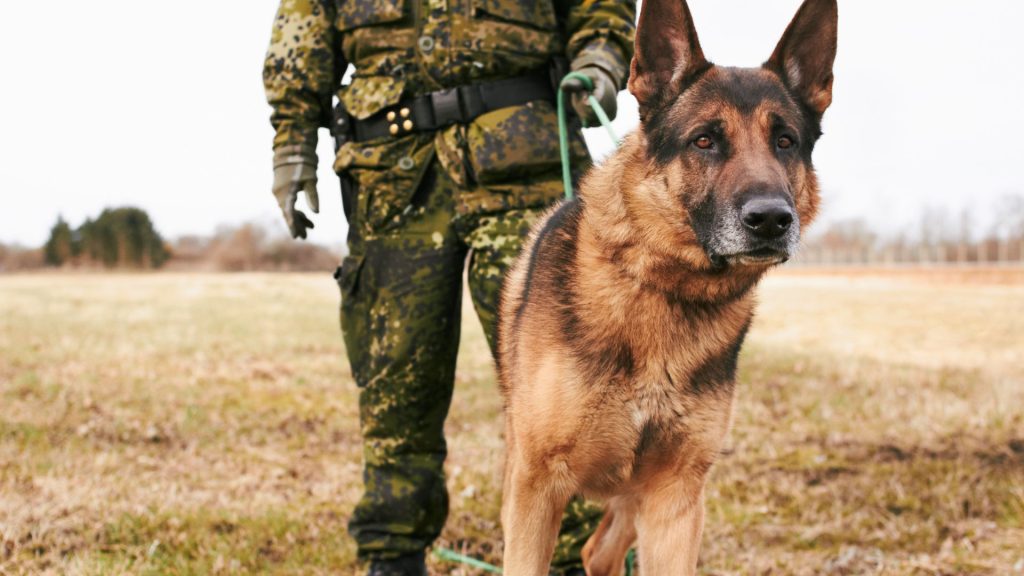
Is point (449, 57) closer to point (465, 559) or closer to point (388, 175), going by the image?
point (388, 175)

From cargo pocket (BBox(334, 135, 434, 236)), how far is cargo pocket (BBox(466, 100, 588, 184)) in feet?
0.87

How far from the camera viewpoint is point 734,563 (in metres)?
4.40

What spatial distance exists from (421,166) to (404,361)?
88cm

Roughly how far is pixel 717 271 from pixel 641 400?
1.58 feet

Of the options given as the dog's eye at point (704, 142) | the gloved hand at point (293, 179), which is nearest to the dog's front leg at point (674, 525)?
the dog's eye at point (704, 142)

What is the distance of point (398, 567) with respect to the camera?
3.95m

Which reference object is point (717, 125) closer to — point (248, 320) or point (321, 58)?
Result: point (321, 58)

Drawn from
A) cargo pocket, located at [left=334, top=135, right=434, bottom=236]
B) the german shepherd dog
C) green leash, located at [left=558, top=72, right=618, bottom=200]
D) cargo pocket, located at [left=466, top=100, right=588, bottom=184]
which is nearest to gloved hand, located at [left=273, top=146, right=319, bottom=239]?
cargo pocket, located at [left=334, top=135, right=434, bottom=236]

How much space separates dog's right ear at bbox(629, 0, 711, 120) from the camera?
2795 mm

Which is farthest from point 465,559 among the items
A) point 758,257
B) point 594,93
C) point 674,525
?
point 758,257

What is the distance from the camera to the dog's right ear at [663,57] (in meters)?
2.79

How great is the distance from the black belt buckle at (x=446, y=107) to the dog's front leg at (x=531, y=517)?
62.2 inches

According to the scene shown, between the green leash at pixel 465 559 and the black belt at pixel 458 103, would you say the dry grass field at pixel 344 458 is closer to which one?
the green leash at pixel 465 559

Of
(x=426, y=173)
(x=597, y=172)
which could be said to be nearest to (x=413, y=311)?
(x=426, y=173)
